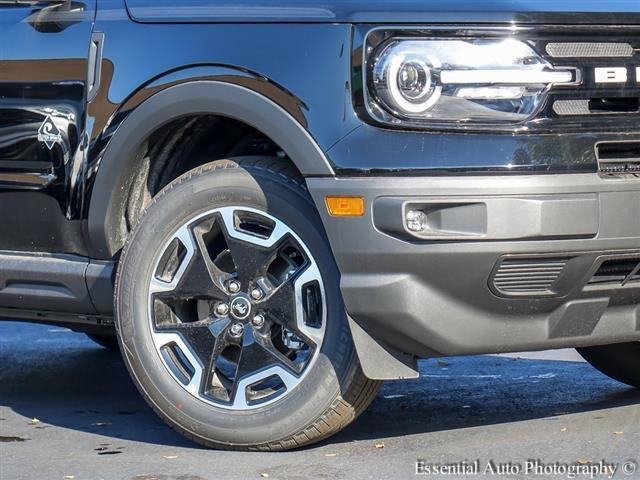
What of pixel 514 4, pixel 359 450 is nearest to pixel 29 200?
pixel 359 450

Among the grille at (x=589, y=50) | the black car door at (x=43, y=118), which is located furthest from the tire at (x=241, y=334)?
the grille at (x=589, y=50)

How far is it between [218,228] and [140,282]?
0.30m

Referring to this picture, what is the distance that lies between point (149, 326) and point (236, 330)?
0.31 metres

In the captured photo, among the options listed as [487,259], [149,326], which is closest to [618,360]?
[487,259]

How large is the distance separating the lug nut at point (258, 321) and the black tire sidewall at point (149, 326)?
226 millimetres

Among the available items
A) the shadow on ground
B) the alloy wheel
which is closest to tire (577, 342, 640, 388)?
the shadow on ground

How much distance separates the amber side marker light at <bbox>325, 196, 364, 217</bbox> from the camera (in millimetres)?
3930

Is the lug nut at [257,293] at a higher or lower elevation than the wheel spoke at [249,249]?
lower

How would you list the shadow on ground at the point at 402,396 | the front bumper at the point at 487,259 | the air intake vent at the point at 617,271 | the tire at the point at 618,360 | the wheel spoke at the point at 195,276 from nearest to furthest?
the front bumper at the point at 487,259, the air intake vent at the point at 617,271, the wheel spoke at the point at 195,276, the shadow on ground at the point at 402,396, the tire at the point at 618,360

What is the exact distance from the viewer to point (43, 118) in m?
4.62

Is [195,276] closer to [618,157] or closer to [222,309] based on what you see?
[222,309]

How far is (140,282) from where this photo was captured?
174 inches

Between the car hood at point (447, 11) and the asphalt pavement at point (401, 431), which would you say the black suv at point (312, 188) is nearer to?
the car hood at point (447, 11)

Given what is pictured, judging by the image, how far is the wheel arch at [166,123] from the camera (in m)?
4.06
